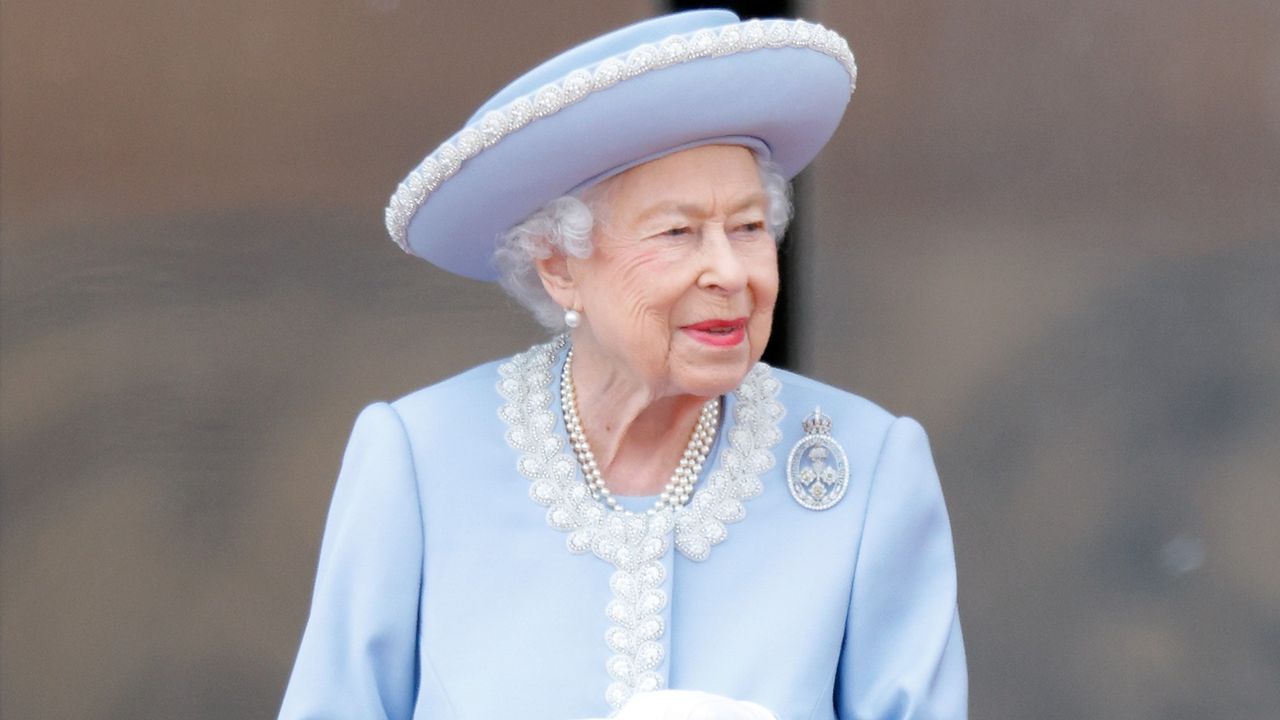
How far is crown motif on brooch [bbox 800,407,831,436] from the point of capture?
9.98 ft

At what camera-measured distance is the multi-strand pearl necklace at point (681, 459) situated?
302cm

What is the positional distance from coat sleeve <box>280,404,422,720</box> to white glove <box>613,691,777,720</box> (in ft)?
1.28

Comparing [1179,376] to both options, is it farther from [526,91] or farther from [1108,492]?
[526,91]

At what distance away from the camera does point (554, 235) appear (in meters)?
2.93

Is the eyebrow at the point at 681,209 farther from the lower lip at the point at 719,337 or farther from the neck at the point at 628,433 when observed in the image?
the neck at the point at 628,433

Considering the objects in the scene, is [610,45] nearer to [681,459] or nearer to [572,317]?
[572,317]

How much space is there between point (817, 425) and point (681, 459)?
0.65 ft

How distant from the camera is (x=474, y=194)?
2.90 metres

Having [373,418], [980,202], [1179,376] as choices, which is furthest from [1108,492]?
[373,418]

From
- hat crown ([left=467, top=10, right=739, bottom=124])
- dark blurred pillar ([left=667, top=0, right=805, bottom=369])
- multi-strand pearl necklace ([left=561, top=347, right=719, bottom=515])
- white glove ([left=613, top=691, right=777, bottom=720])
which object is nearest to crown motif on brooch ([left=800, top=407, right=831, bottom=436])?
multi-strand pearl necklace ([left=561, top=347, right=719, bottom=515])

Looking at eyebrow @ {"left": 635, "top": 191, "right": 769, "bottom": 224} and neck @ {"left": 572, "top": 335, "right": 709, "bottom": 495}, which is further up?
eyebrow @ {"left": 635, "top": 191, "right": 769, "bottom": 224}

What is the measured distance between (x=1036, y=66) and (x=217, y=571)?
1.91 m

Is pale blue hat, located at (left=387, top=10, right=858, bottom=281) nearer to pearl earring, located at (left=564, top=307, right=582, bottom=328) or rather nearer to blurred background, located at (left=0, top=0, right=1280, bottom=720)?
pearl earring, located at (left=564, top=307, right=582, bottom=328)

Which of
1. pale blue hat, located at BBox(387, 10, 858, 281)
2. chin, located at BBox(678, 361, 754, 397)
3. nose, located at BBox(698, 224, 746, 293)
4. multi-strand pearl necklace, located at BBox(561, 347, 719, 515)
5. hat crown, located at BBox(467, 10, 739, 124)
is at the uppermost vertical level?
hat crown, located at BBox(467, 10, 739, 124)
